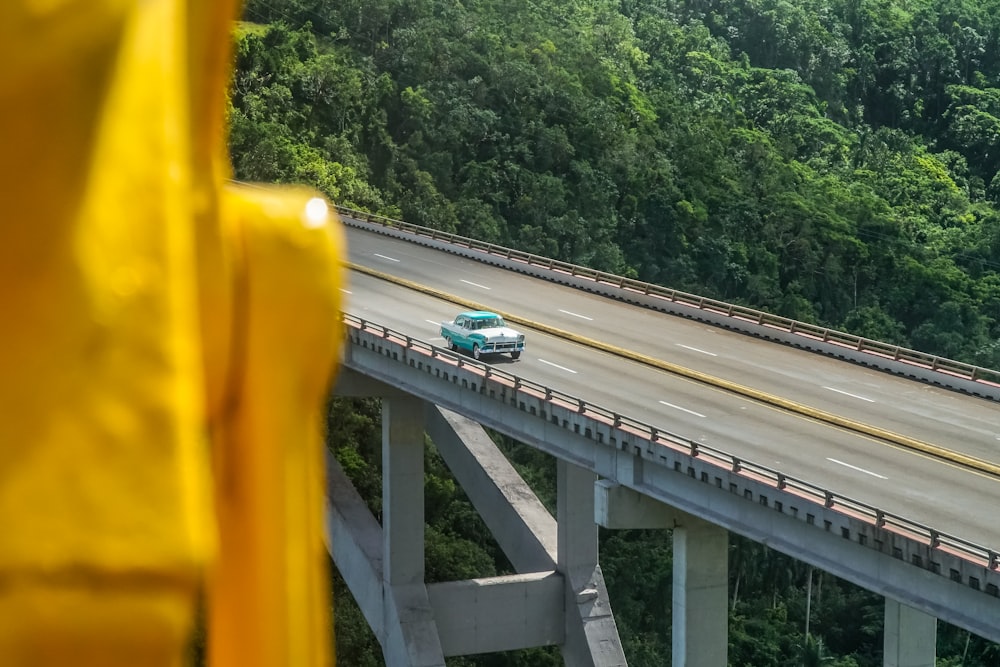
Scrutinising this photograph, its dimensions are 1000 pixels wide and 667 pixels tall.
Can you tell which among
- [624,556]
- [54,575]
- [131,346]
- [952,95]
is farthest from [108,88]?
[952,95]

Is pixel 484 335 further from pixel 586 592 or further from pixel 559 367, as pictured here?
pixel 586 592

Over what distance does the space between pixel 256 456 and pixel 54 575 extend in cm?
120

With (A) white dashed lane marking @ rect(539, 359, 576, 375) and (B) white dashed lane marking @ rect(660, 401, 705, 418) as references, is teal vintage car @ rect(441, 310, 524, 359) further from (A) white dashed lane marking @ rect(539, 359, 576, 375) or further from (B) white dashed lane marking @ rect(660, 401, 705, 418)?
(B) white dashed lane marking @ rect(660, 401, 705, 418)

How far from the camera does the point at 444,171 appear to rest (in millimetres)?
78562

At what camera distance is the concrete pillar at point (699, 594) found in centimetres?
3142

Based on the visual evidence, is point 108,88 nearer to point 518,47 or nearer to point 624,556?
point 624,556

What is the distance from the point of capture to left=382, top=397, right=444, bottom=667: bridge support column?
4088cm

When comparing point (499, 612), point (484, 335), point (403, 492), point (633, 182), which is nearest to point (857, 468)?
point (484, 335)

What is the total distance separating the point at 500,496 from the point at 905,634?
45.7ft

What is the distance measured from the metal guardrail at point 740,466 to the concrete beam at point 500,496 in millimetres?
5407

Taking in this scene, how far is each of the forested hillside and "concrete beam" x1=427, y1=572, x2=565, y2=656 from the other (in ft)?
43.5

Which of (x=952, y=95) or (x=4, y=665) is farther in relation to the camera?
(x=952, y=95)

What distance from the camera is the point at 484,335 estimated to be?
3975cm

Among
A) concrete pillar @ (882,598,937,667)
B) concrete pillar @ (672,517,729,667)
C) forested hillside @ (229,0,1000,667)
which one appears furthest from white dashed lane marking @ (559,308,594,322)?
concrete pillar @ (882,598,937,667)
